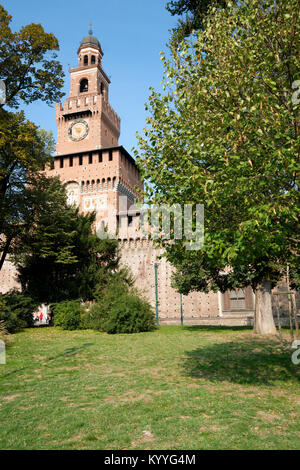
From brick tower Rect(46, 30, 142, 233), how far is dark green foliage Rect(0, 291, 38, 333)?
1991cm

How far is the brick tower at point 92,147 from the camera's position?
4362 centimetres

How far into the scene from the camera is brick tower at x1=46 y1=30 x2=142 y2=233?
43.6m

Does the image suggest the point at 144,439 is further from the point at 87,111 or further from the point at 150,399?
the point at 87,111

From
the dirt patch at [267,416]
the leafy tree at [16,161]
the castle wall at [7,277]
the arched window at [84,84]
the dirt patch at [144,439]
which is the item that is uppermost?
the arched window at [84,84]

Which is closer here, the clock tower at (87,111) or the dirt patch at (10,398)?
the dirt patch at (10,398)

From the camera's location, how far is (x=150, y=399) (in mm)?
6172

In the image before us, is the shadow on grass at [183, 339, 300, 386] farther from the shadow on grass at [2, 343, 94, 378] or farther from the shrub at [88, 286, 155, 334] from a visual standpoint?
the shrub at [88, 286, 155, 334]

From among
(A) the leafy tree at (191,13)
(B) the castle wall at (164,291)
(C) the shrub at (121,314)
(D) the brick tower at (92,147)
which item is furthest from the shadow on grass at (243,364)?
(D) the brick tower at (92,147)

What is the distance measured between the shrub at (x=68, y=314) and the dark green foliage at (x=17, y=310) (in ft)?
5.99

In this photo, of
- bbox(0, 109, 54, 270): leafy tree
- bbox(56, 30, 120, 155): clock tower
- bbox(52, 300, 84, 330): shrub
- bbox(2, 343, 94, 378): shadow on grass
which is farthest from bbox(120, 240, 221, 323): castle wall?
bbox(56, 30, 120, 155): clock tower

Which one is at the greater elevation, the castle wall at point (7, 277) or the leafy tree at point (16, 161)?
the leafy tree at point (16, 161)

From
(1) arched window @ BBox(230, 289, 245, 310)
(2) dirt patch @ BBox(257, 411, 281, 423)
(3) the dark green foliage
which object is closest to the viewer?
(2) dirt patch @ BBox(257, 411, 281, 423)

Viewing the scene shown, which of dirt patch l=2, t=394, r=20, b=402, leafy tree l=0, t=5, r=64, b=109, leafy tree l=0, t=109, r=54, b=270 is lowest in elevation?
dirt patch l=2, t=394, r=20, b=402

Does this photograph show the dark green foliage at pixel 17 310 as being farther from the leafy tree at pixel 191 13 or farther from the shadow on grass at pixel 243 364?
the leafy tree at pixel 191 13
